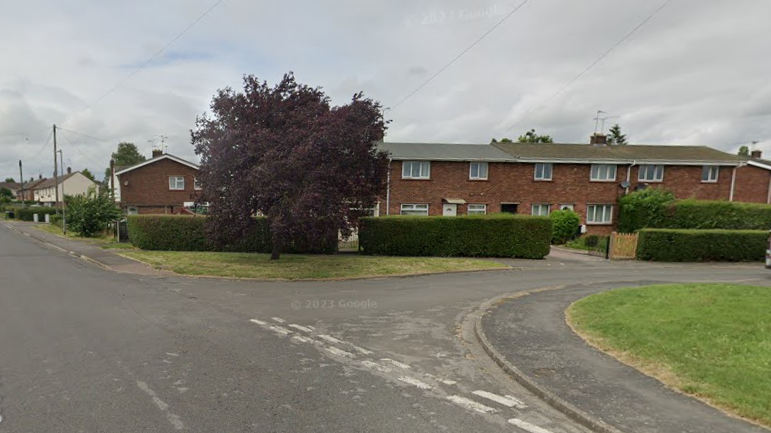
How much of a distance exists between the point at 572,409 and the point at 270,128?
38.9ft

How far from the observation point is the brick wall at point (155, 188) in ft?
116

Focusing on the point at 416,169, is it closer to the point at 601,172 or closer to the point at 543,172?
the point at 543,172

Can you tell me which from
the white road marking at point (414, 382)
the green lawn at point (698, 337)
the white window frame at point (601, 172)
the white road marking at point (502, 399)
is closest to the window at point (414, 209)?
the white window frame at point (601, 172)

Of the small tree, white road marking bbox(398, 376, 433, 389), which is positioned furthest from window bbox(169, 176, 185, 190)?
white road marking bbox(398, 376, 433, 389)

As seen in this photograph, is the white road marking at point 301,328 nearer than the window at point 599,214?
Yes

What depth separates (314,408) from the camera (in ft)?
12.8

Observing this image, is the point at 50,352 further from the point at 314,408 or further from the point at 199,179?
the point at 199,179

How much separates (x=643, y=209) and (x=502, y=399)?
24669 mm

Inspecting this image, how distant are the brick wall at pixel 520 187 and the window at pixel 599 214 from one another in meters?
0.27

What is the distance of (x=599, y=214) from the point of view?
26469mm

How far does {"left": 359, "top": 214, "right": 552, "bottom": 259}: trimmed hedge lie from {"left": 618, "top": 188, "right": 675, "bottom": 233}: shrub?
33.8ft

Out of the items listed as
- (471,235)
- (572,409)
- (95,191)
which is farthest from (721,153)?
(95,191)

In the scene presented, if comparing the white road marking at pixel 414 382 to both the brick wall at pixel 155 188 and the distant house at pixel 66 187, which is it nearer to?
the brick wall at pixel 155 188

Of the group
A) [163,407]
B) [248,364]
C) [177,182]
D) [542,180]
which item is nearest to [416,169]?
[542,180]
